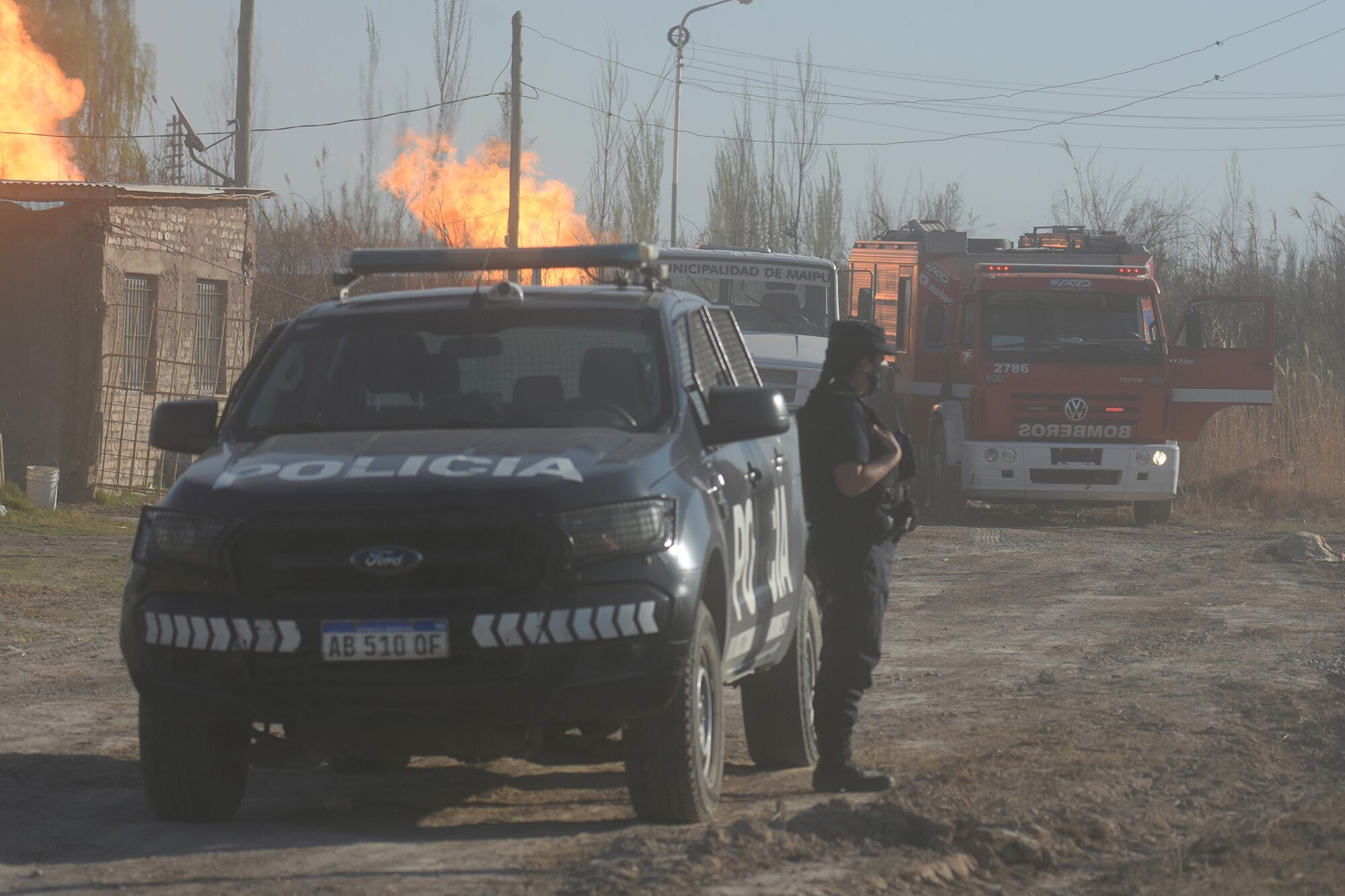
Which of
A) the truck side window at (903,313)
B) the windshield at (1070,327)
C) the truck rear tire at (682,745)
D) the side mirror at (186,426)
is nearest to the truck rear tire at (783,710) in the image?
the truck rear tire at (682,745)

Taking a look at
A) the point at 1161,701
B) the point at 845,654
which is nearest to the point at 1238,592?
the point at 1161,701

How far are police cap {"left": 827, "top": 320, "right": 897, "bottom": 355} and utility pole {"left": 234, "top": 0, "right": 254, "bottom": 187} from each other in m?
19.2

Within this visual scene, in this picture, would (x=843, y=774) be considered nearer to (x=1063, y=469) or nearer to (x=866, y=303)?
(x=866, y=303)

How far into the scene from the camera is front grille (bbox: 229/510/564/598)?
18.2 ft

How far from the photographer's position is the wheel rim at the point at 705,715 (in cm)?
592

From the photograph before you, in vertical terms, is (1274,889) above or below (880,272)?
below

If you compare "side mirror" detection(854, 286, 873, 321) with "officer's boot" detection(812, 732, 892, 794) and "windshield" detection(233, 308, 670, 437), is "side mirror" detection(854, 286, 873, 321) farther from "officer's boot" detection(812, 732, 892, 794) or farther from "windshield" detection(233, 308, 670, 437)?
"windshield" detection(233, 308, 670, 437)

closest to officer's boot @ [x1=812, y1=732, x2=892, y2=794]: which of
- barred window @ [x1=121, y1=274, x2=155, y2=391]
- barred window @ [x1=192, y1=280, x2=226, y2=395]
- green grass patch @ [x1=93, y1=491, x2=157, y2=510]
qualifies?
green grass patch @ [x1=93, y1=491, x2=157, y2=510]

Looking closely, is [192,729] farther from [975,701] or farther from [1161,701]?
[1161,701]

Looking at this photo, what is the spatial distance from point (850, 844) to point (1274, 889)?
126cm

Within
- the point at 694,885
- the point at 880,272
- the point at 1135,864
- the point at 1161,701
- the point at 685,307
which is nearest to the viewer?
the point at 694,885

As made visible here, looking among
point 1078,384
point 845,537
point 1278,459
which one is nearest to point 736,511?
point 845,537

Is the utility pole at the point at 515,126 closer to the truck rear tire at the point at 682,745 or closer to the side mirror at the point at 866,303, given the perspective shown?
the side mirror at the point at 866,303

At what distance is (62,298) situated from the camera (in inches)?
863
